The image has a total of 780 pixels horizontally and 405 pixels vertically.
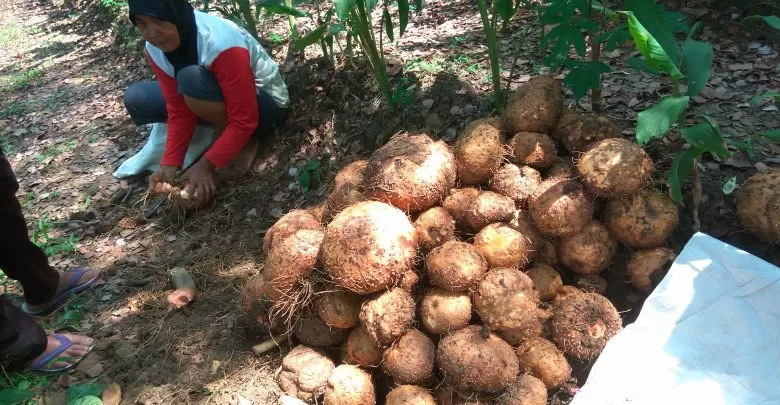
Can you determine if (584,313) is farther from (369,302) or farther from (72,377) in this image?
(72,377)

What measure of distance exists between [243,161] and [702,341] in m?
2.96

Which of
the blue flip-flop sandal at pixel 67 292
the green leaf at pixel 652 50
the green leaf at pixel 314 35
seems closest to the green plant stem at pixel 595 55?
the green leaf at pixel 652 50

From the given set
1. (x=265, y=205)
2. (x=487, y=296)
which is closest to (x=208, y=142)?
(x=265, y=205)

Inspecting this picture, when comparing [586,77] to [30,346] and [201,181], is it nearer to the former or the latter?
[201,181]

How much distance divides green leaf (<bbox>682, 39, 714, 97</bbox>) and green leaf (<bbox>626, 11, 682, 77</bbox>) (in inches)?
5.5

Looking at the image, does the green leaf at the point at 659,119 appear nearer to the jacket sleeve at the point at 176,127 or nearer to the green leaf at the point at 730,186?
the green leaf at the point at 730,186

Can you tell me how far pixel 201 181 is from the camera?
132 inches

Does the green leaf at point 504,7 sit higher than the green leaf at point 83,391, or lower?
higher

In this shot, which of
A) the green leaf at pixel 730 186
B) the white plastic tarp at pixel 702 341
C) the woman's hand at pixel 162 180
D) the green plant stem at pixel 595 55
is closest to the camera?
the white plastic tarp at pixel 702 341

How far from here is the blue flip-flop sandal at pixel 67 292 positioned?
110 inches

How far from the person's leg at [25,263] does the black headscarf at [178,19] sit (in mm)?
1054

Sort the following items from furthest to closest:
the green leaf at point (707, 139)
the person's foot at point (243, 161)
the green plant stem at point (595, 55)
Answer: the person's foot at point (243, 161)
the green plant stem at point (595, 55)
the green leaf at point (707, 139)

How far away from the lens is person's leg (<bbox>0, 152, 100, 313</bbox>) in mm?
2379

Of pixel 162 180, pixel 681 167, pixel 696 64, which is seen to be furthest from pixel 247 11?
pixel 681 167
